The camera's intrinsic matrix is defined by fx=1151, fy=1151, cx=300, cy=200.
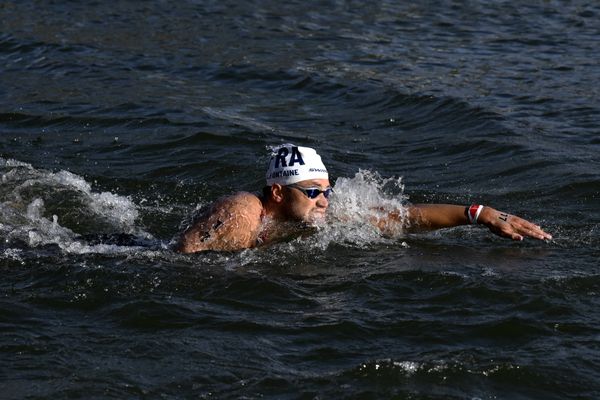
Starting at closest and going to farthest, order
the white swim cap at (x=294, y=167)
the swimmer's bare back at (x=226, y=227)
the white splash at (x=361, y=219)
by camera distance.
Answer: the swimmer's bare back at (x=226, y=227) < the white swim cap at (x=294, y=167) < the white splash at (x=361, y=219)

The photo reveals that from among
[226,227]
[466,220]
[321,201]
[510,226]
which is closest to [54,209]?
[226,227]

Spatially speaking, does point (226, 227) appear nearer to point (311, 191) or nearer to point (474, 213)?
point (311, 191)

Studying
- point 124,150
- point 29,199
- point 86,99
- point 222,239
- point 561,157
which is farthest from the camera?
point 86,99

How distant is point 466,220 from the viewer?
851cm

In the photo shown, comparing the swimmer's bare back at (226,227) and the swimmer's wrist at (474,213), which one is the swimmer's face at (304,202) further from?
the swimmer's wrist at (474,213)

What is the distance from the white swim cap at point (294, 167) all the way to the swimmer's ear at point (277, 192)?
1.5 inches

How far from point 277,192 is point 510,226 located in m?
1.80

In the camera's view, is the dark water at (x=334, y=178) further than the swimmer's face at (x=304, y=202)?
No

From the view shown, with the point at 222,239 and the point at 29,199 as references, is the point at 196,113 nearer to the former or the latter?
the point at 29,199

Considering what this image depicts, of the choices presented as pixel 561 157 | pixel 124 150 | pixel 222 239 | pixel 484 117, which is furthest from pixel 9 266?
pixel 484 117

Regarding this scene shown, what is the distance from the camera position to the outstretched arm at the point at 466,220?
820 centimetres

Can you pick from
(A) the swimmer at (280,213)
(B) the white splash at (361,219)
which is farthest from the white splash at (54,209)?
(B) the white splash at (361,219)

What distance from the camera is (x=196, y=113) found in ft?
47.9

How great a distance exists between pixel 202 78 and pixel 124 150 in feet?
13.7
